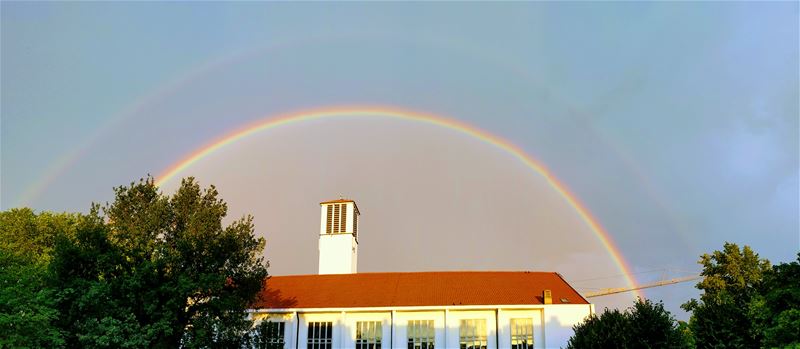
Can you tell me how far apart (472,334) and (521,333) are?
3.63 m

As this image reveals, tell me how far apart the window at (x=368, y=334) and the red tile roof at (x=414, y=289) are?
5.25 ft

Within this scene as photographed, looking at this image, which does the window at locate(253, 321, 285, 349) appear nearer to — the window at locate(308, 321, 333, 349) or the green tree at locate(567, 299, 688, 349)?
the window at locate(308, 321, 333, 349)

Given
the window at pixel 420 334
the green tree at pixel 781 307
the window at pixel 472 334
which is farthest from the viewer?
the window at pixel 420 334

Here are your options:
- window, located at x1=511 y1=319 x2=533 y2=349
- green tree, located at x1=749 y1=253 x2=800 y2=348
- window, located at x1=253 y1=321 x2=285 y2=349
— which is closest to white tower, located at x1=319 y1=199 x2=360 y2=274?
window, located at x1=511 y1=319 x2=533 y2=349

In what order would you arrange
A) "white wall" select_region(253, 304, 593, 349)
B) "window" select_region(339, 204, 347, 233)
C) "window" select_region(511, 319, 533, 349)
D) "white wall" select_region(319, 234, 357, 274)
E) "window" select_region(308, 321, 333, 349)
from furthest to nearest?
"window" select_region(339, 204, 347, 233), "white wall" select_region(319, 234, 357, 274), "window" select_region(308, 321, 333, 349), "window" select_region(511, 319, 533, 349), "white wall" select_region(253, 304, 593, 349)

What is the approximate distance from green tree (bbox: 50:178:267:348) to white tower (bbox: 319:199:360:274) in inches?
978

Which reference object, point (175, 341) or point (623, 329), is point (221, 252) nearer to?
point (175, 341)

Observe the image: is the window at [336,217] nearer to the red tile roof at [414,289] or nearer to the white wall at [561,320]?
the red tile roof at [414,289]

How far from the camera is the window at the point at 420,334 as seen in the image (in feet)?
156

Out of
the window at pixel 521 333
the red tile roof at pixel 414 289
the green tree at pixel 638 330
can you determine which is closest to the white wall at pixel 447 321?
the window at pixel 521 333

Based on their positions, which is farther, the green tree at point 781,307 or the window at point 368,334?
the window at point 368,334

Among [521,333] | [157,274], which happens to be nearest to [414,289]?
[521,333]

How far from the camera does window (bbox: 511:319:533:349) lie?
46.9 meters

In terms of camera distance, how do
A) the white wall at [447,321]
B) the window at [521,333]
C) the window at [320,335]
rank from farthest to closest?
the window at [320,335], the window at [521,333], the white wall at [447,321]
